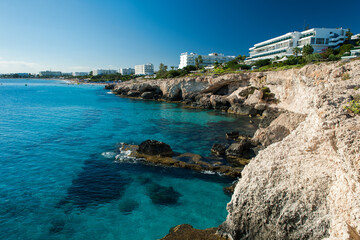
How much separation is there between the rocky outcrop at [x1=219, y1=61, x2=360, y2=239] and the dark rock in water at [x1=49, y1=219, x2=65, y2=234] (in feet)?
25.0

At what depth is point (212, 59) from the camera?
143 m

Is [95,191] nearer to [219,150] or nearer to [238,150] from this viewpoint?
[219,150]

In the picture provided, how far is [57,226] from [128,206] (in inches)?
135

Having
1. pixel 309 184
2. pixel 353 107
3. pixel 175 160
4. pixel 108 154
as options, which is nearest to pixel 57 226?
pixel 175 160

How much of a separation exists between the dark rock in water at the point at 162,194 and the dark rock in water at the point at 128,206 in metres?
1.02

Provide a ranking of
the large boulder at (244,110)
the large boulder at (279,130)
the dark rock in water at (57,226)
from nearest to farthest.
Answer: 1. the dark rock in water at (57,226)
2. the large boulder at (279,130)
3. the large boulder at (244,110)

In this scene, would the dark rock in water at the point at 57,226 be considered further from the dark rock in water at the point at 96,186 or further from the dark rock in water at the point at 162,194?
the dark rock in water at the point at 162,194

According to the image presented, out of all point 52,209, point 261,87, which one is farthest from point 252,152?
point 261,87

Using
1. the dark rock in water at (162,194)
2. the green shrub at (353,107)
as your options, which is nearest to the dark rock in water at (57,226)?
the dark rock in water at (162,194)

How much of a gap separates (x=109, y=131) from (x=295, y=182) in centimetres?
2435

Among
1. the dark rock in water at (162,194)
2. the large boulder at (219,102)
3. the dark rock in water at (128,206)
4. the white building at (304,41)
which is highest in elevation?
the white building at (304,41)

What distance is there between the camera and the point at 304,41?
74500 mm

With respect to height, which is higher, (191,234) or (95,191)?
(191,234)

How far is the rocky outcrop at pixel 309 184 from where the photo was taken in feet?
17.9
